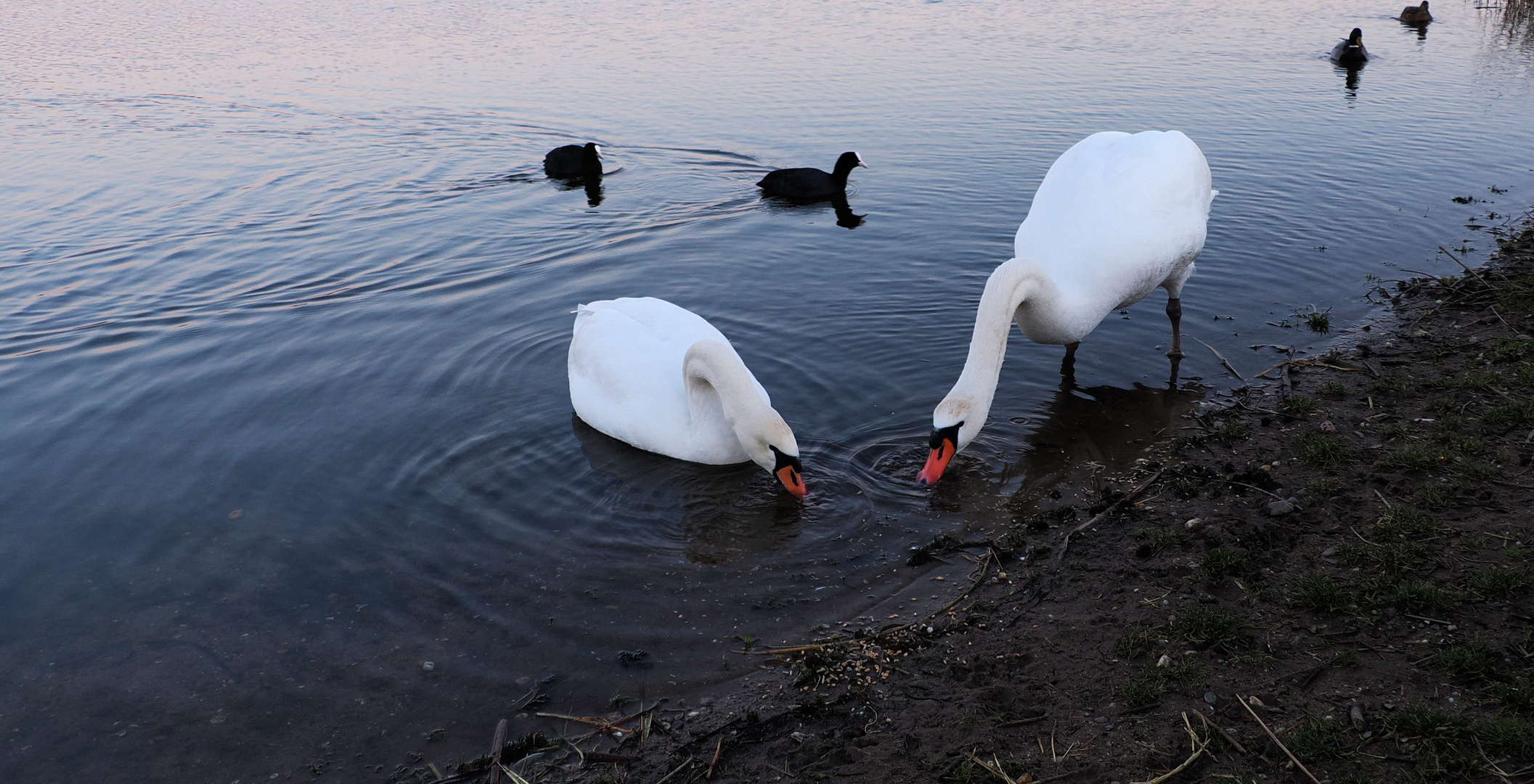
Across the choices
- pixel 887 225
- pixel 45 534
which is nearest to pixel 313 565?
pixel 45 534

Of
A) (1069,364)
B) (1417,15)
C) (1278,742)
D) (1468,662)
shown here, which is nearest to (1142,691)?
(1278,742)

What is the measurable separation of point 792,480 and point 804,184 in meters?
7.92

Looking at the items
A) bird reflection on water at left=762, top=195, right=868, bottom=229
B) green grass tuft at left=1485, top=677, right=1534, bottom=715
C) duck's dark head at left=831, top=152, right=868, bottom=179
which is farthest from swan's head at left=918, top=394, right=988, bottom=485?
duck's dark head at left=831, top=152, right=868, bottom=179

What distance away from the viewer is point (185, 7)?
30.8 meters

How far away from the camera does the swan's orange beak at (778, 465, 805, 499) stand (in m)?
5.80

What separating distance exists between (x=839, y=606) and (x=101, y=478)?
4.88m

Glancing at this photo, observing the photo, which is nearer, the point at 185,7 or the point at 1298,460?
the point at 1298,460

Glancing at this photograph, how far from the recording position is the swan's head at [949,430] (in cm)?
570

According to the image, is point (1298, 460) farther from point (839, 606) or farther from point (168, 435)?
point (168, 435)

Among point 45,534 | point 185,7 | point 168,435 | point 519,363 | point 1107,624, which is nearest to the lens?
point 1107,624

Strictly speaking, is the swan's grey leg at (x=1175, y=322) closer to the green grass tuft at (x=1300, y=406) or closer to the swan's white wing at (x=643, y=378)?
the green grass tuft at (x=1300, y=406)

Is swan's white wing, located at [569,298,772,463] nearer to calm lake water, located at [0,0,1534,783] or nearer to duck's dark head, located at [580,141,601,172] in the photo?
calm lake water, located at [0,0,1534,783]

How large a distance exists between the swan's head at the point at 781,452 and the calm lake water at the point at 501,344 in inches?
6.7

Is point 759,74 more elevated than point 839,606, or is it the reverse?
point 759,74
